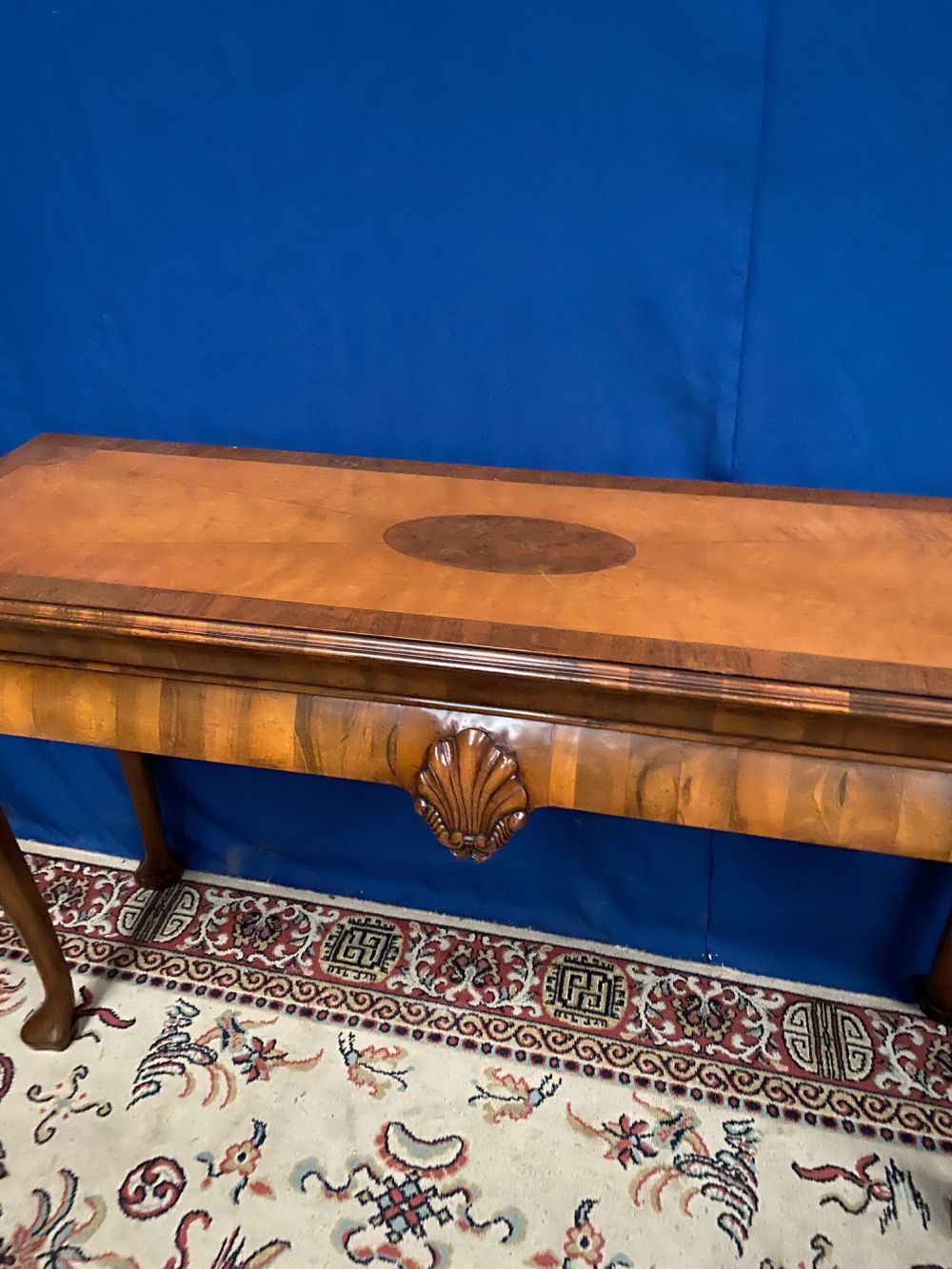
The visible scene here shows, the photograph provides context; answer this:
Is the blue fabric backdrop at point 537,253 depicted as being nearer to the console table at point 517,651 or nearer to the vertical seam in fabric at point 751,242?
the vertical seam in fabric at point 751,242

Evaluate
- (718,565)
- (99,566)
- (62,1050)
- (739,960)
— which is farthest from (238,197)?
(739,960)

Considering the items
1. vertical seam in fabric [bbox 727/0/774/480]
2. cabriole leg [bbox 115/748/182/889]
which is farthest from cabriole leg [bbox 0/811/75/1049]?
vertical seam in fabric [bbox 727/0/774/480]

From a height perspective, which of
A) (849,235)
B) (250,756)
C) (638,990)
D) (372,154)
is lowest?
(638,990)

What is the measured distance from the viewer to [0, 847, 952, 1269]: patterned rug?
47.7 inches

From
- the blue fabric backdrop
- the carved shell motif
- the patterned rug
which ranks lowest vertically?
the patterned rug

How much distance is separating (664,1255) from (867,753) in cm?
75

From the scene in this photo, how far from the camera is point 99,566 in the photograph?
105cm

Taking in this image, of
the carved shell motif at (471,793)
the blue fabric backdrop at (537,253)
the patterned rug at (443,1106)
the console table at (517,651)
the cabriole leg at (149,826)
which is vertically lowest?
the patterned rug at (443,1106)

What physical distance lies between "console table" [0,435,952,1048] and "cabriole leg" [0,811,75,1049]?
337mm

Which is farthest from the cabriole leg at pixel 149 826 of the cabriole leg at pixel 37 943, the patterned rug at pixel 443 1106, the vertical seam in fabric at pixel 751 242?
the vertical seam in fabric at pixel 751 242

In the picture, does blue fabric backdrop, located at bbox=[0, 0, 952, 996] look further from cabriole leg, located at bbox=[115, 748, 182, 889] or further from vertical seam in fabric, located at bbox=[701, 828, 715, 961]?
cabriole leg, located at bbox=[115, 748, 182, 889]

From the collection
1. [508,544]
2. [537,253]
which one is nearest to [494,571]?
[508,544]

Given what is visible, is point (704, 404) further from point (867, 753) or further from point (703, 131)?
point (867, 753)

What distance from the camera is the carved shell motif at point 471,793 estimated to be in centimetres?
94
